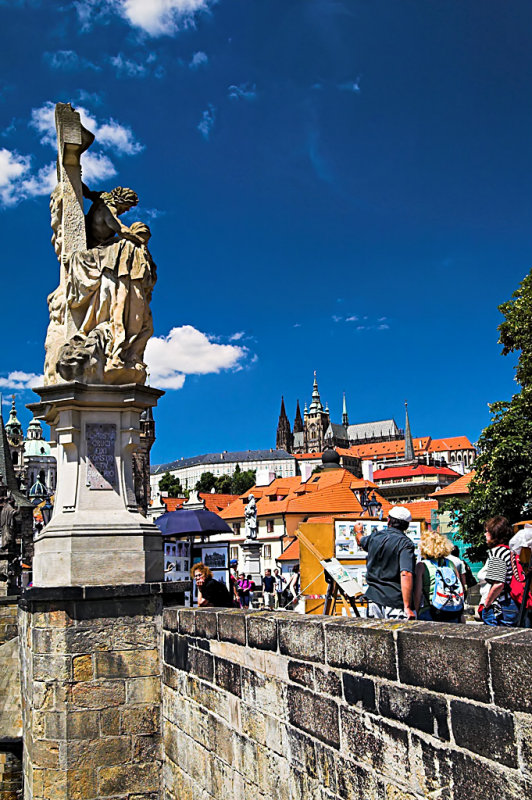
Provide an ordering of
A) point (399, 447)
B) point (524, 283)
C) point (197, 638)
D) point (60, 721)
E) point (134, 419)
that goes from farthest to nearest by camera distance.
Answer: point (399, 447)
point (524, 283)
point (134, 419)
point (60, 721)
point (197, 638)

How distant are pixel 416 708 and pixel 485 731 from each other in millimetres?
387

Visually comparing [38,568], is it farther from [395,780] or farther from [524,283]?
→ [524,283]

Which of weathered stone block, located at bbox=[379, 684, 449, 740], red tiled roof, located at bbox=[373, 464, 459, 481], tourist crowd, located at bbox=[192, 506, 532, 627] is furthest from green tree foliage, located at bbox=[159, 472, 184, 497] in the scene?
weathered stone block, located at bbox=[379, 684, 449, 740]

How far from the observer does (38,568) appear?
6.43 meters

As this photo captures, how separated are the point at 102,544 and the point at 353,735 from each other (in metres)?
3.56

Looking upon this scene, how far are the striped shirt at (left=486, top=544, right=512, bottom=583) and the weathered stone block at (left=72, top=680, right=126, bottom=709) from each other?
2865 millimetres

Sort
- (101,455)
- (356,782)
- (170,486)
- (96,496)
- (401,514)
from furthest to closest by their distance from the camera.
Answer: (170,486) → (101,455) → (96,496) → (401,514) → (356,782)

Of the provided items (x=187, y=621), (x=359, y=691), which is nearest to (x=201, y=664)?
(x=187, y=621)

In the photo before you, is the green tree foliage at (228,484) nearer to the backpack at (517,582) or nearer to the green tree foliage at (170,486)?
the green tree foliage at (170,486)

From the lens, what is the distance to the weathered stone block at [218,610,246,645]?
4.16 meters

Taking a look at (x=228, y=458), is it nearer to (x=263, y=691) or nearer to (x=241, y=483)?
(x=241, y=483)

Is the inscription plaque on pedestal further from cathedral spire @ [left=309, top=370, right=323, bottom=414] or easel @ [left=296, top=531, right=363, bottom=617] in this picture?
cathedral spire @ [left=309, top=370, right=323, bottom=414]

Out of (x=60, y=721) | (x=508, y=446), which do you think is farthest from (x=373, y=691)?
(x=508, y=446)

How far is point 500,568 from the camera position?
194 inches
